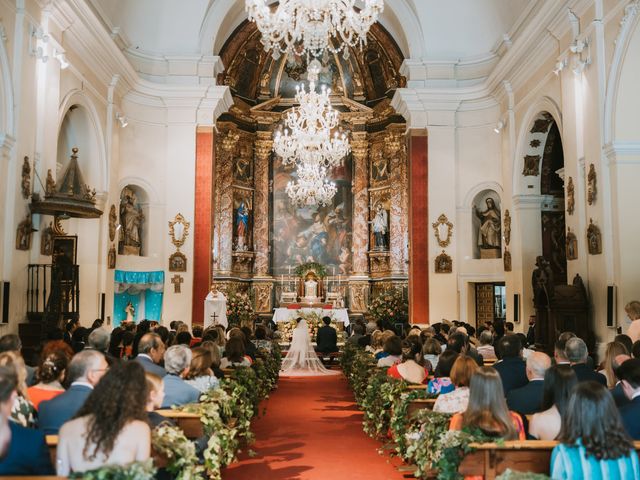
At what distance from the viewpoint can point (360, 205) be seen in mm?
23641

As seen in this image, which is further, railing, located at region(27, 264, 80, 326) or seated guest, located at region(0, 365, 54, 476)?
railing, located at region(27, 264, 80, 326)

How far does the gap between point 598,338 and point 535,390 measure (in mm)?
6398

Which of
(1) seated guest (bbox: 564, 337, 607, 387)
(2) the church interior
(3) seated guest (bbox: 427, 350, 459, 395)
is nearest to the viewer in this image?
(1) seated guest (bbox: 564, 337, 607, 387)

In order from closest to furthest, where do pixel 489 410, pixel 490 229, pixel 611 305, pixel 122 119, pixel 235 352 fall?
pixel 489 410
pixel 235 352
pixel 611 305
pixel 122 119
pixel 490 229

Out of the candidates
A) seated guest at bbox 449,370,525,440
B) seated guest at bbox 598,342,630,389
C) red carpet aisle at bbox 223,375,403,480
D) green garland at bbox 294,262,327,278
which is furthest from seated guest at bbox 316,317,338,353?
seated guest at bbox 449,370,525,440

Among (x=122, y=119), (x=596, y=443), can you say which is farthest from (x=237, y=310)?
(x=596, y=443)

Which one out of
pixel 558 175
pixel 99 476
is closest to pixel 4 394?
pixel 99 476

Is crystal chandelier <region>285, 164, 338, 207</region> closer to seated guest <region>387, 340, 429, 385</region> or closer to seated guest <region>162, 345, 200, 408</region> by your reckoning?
seated guest <region>387, 340, 429, 385</region>

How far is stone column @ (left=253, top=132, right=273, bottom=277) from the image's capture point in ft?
77.4

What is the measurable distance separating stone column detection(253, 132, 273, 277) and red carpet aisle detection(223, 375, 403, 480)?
1196 centimetres

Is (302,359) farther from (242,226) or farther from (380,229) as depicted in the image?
(242,226)

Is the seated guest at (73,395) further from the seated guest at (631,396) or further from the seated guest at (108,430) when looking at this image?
the seated guest at (631,396)

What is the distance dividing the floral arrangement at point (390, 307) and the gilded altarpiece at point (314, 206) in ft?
4.45

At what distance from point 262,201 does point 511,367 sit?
1803 centimetres
